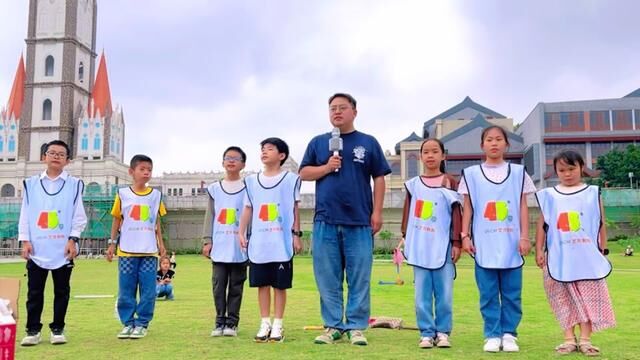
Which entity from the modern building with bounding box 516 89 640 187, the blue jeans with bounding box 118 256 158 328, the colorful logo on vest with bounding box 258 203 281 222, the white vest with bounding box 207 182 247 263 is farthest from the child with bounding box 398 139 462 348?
the modern building with bounding box 516 89 640 187

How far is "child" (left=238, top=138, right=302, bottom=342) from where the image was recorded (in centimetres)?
513

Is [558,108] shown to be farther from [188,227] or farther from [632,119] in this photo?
[188,227]

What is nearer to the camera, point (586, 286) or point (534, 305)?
point (586, 286)

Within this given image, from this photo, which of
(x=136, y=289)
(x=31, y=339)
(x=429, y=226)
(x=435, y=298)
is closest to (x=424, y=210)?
(x=429, y=226)

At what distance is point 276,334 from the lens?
195 inches

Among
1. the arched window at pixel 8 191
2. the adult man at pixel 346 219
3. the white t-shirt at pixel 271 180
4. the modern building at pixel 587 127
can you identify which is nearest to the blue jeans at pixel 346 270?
the adult man at pixel 346 219

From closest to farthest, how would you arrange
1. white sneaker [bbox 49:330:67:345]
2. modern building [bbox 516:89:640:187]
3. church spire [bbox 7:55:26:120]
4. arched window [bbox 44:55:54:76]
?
white sneaker [bbox 49:330:67:345], modern building [bbox 516:89:640:187], arched window [bbox 44:55:54:76], church spire [bbox 7:55:26:120]

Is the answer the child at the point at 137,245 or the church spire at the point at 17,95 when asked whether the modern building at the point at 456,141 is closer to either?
the church spire at the point at 17,95

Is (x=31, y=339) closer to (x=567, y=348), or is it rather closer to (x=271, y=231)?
(x=271, y=231)

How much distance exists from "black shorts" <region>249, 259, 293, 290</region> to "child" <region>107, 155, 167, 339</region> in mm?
1123

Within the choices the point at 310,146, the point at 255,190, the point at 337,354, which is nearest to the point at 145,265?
the point at 255,190

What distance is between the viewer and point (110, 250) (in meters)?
5.71

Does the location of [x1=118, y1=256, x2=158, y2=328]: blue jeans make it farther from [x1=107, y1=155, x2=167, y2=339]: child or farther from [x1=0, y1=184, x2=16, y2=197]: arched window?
[x1=0, y1=184, x2=16, y2=197]: arched window

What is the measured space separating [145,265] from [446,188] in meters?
2.86
